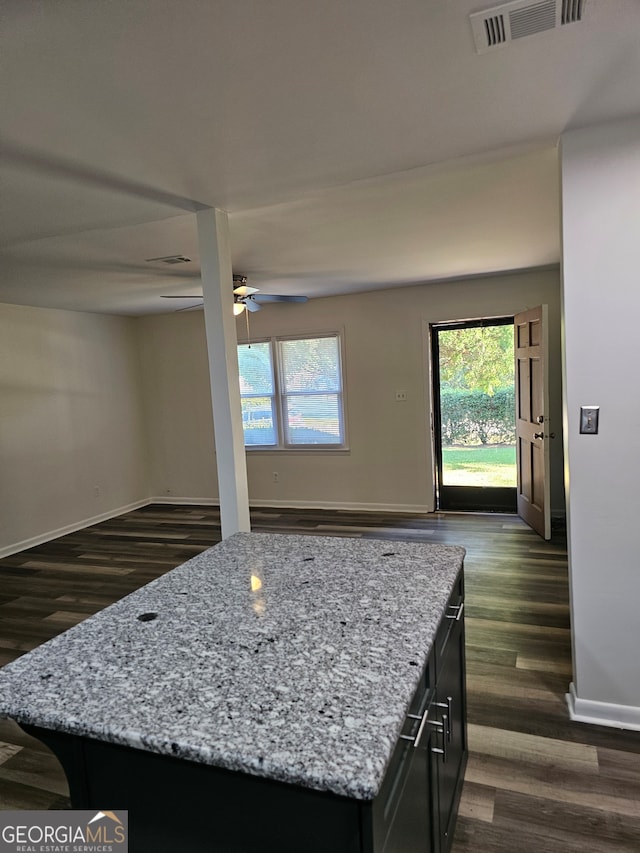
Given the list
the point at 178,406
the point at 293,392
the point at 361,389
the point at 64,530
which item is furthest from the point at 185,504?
the point at 361,389

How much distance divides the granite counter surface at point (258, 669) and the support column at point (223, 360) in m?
1.11

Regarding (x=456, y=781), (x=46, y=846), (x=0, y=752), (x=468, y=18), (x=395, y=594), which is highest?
(x=468, y=18)

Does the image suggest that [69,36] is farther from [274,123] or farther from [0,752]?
[0,752]

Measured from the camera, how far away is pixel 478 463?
6234 millimetres

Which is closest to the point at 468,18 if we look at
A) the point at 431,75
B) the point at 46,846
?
the point at 431,75

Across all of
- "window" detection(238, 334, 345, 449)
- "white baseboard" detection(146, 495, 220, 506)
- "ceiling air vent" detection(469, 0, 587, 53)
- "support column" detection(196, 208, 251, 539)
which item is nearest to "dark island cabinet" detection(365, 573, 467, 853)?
"support column" detection(196, 208, 251, 539)

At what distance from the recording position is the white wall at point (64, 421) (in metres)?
5.10

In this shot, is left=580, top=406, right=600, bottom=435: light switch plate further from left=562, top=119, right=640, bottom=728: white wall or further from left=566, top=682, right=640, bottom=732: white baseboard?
left=566, top=682, right=640, bottom=732: white baseboard

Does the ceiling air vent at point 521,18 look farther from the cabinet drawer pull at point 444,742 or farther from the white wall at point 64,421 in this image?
the white wall at point 64,421

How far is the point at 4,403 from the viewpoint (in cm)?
502

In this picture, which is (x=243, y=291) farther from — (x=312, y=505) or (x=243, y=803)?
(x=243, y=803)

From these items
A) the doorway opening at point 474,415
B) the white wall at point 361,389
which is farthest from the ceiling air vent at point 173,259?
the doorway opening at point 474,415

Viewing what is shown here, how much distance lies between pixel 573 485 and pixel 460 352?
157 inches
